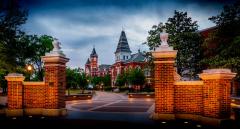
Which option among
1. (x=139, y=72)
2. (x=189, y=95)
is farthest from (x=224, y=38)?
(x=139, y=72)

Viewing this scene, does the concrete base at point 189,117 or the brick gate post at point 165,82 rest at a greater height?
the brick gate post at point 165,82

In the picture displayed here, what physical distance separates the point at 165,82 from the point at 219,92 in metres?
2.46

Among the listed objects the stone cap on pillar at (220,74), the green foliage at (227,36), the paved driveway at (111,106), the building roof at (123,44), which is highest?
the building roof at (123,44)

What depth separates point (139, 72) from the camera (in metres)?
68.7

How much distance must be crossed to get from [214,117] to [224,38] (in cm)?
1167

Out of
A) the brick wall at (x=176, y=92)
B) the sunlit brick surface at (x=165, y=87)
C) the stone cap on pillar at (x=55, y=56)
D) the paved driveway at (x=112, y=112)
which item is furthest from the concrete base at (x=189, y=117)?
the stone cap on pillar at (x=55, y=56)

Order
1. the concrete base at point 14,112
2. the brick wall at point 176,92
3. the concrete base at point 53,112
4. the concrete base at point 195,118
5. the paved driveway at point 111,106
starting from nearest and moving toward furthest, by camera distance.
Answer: the concrete base at point 195,118 < the brick wall at point 176,92 < the concrete base at point 53,112 < the concrete base at point 14,112 < the paved driveway at point 111,106

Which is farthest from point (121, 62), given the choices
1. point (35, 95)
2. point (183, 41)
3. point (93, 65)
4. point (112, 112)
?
point (35, 95)

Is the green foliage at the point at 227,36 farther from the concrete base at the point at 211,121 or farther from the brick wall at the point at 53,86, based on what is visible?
the brick wall at the point at 53,86

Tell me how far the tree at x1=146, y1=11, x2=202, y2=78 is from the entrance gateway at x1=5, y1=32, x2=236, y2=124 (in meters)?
22.6

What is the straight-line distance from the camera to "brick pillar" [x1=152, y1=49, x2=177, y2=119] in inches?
543

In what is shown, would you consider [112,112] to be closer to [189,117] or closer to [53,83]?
[53,83]

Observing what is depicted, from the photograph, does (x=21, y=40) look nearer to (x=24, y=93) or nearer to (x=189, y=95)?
(x=24, y=93)

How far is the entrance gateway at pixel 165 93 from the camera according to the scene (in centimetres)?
1238
